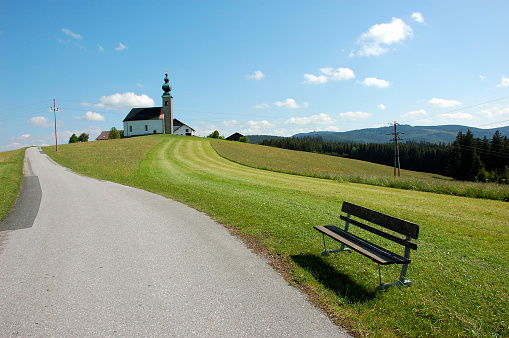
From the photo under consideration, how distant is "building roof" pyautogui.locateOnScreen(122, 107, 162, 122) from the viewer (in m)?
94.4

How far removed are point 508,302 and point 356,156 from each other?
12425 centimetres

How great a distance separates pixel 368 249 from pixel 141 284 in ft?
13.1

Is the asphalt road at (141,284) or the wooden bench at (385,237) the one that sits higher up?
the wooden bench at (385,237)

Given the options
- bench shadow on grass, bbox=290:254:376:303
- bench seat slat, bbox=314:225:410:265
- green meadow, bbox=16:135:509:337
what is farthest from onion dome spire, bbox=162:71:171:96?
bench shadow on grass, bbox=290:254:376:303

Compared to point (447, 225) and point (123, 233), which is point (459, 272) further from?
point (123, 233)

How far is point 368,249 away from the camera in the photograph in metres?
5.22

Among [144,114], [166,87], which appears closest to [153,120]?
[144,114]

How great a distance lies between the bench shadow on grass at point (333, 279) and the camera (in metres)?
4.49

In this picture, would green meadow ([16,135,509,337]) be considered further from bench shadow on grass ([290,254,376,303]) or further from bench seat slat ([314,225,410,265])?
bench seat slat ([314,225,410,265])

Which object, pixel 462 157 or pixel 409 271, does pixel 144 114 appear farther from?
pixel 409 271

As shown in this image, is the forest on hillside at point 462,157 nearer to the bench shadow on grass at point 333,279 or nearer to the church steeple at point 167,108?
the bench shadow on grass at point 333,279

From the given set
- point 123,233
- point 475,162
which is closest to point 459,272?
point 123,233

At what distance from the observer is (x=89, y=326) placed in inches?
148

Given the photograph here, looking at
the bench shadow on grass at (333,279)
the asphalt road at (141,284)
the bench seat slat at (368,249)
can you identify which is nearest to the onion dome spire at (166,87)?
the asphalt road at (141,284)
